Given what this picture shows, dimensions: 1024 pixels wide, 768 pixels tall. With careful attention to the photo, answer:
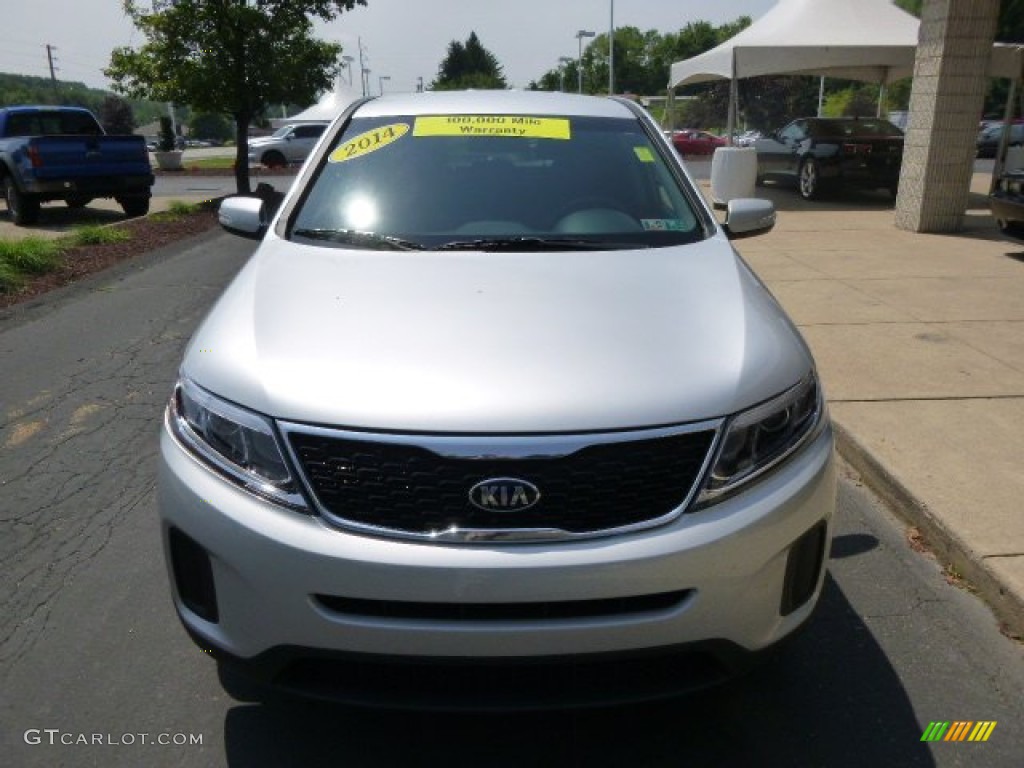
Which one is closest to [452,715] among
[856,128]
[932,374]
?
[932,374]

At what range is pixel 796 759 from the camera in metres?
2.41

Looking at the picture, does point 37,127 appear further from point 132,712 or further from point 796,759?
point 796,759

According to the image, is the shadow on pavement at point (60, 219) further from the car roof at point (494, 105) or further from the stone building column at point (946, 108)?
the stone building column at point (946, 108)

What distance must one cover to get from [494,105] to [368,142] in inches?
24.8

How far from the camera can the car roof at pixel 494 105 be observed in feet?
12.9

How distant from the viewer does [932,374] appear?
5449 mm

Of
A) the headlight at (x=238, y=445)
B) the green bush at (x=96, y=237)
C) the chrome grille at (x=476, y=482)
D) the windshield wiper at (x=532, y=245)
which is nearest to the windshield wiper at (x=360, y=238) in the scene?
the windshield wiper at (x=532, y=245)

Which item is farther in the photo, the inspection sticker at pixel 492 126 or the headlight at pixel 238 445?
the inspection sticker at pixel 492 126

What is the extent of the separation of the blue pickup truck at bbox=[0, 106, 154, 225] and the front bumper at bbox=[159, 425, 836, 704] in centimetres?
1379

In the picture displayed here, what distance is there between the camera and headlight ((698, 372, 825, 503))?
213 centimetres

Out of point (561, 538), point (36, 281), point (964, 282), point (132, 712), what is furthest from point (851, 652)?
point (36, 281)

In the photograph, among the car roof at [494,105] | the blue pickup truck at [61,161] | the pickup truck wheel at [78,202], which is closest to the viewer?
the car roof at [494,105]

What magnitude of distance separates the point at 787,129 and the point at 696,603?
16.9 metres

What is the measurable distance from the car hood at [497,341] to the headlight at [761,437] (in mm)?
41
